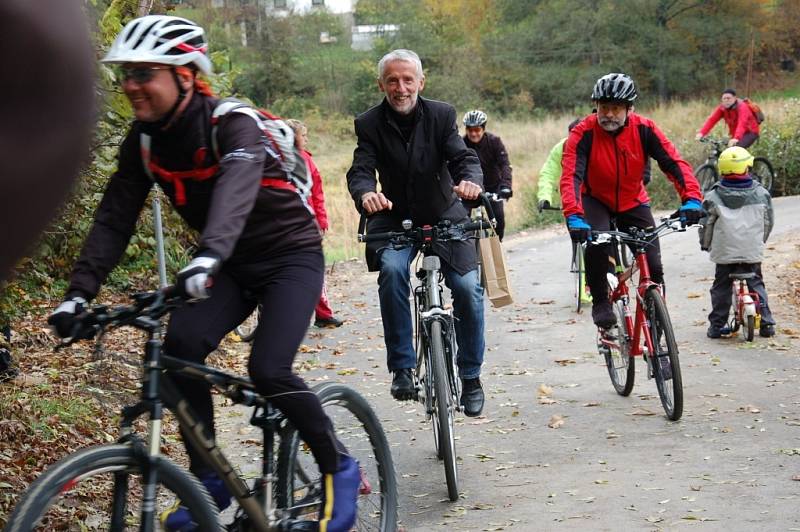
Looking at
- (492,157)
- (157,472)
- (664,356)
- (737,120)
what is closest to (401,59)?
(664,356)

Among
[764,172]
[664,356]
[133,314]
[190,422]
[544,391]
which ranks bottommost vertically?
[544,391]

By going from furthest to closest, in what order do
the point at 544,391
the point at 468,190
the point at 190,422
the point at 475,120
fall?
the point at 475,120 < the point at 544,391 < the point at 468,190 < the point at 190,422

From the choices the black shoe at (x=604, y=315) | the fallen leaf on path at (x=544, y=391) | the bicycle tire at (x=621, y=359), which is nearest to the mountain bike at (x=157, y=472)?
the bicycle tire at (x=621, y=359)

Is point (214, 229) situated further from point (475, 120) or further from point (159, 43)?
point (475, 120)

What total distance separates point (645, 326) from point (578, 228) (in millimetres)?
835

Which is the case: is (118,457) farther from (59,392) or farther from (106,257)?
(59,392)

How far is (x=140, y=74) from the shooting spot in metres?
3.72

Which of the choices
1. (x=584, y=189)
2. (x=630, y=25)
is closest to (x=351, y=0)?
(x=630, y=25)

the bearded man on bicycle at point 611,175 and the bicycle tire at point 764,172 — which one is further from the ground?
the bearded man on bicycle at point 611,175

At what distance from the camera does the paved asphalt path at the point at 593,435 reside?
570cm

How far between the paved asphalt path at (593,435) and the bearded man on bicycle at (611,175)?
3.15 feet

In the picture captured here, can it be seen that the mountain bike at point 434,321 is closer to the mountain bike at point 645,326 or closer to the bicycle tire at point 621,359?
the mountain bike at point 645,326

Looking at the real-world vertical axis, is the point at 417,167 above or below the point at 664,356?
above

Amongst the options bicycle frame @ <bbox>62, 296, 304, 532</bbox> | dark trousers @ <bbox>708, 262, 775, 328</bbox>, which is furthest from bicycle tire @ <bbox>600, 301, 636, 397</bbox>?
bicycle frame @ <bbox>62, 296, 304, 532</bbox>
